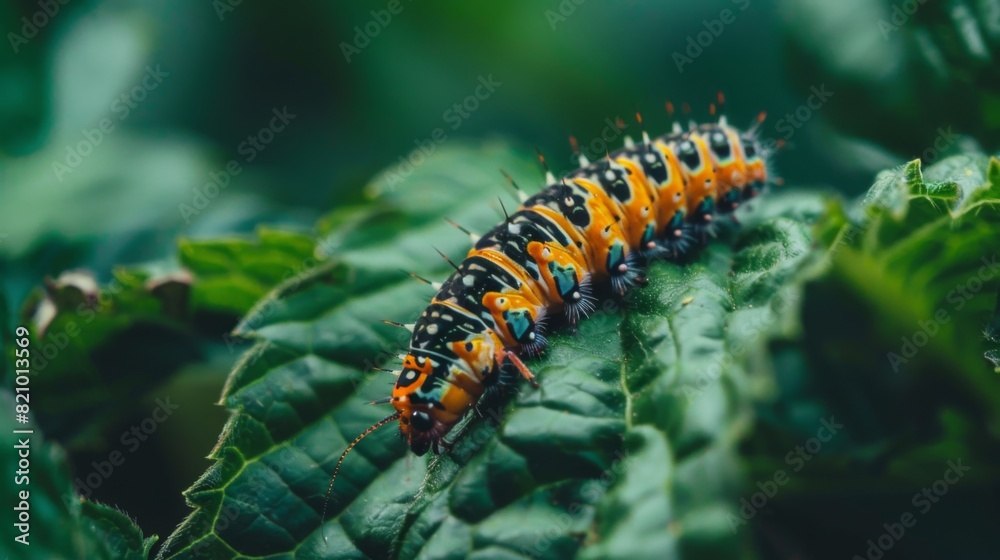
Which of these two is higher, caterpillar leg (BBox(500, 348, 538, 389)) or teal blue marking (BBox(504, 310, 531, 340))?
teal blue marking (BBox(504, 310, 531, 340))

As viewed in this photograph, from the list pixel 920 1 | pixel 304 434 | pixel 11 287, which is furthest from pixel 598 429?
pixel 11 287

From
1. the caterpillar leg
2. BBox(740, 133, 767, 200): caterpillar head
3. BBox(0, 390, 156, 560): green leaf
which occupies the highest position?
BBox(740, 133, 767, 200): caterpillar head

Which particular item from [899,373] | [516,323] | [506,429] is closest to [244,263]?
[516,323]

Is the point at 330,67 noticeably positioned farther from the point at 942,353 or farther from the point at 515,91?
the point at 942,353

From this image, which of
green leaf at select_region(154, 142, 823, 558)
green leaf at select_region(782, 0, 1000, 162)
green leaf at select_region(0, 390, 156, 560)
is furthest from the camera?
green leaf at select_region(782, 0, 1000, 162)

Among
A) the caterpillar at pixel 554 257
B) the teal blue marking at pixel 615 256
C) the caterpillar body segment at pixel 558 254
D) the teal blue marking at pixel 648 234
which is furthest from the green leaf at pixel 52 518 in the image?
the teal blue marking at pixel 648 234

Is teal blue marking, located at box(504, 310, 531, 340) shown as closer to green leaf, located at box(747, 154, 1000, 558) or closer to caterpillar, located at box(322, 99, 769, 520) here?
caterpillar, located at box(322, 99, 769, 520)

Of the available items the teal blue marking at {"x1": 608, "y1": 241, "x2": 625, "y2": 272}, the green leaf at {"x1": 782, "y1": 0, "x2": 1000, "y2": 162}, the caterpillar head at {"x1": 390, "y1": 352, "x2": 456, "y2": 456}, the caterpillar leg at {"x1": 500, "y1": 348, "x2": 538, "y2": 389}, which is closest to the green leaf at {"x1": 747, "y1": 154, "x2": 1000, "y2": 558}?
the green leaf at {"x1": 782, "y1": 0, "x2": 1000, "y2": 162}
